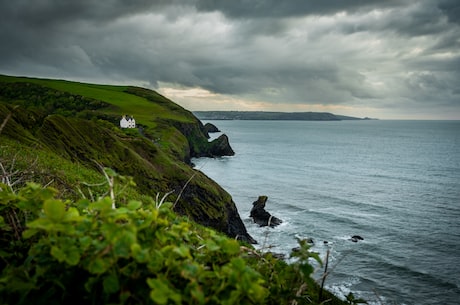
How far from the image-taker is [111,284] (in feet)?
7.27

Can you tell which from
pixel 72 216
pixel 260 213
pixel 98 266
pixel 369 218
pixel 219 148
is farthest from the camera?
A: pixel 219 148

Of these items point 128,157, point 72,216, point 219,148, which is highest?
point 72,216

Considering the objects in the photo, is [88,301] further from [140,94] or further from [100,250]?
[140,94]

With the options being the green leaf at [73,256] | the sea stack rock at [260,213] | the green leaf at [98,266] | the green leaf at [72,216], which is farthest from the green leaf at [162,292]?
the sea stack rock at [260,213]

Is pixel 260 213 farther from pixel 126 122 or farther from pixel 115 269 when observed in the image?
pixel 126 122

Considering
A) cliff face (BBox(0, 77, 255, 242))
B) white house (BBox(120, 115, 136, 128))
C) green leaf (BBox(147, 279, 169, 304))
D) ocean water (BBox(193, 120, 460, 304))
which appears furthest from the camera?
white house (BBox(120, 115, 136, 128))

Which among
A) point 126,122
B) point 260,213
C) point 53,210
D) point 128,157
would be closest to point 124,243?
point 53,210

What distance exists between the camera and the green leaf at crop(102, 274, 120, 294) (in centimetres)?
220

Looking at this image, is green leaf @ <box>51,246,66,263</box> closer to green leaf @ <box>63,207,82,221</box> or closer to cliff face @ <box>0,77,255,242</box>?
green leaf @ <box>63,207,82,221</box>

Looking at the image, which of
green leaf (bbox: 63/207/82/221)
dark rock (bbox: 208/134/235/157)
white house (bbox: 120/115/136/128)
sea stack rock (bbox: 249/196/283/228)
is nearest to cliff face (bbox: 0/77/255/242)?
sea stack rock (bbox: 249/196/283/228)

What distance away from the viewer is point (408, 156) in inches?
5595

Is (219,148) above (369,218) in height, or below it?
above

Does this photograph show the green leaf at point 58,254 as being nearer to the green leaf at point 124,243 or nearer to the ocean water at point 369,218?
the green leaf at point 124,243

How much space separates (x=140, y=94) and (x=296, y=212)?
462ft
